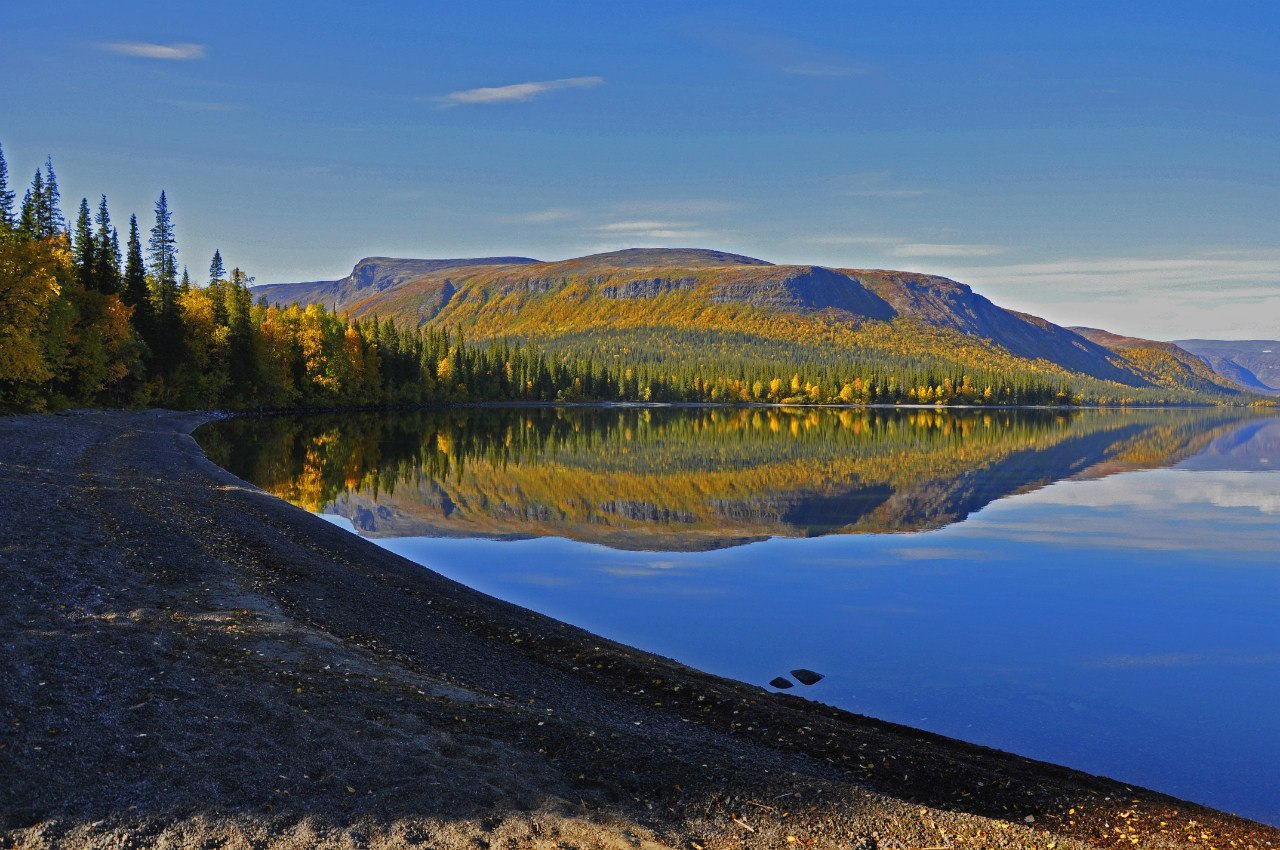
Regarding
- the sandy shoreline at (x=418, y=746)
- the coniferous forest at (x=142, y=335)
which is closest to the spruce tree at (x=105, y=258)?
the coniferous forest at (x=142, y=335)

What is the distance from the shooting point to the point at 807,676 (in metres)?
18.4

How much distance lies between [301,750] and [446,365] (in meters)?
178

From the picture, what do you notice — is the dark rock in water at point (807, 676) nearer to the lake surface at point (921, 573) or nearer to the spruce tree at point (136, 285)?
the lake surface at point (921, 573)

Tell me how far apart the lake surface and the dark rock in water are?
268 mm

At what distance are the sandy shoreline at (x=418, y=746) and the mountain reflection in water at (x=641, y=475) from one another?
18.7 m

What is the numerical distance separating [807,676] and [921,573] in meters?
12.9

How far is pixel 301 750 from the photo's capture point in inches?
419

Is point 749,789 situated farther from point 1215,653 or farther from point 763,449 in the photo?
point 763,449

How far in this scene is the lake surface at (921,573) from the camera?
16750mm

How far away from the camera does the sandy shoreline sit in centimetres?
930

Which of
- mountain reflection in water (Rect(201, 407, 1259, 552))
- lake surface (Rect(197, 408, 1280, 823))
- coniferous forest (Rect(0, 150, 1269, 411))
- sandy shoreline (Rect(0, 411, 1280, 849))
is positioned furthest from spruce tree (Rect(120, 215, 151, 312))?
sandy shoreline (Rect(0, 411, 1280, 849))

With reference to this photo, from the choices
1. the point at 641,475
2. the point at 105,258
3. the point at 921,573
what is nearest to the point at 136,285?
the point at 105,258

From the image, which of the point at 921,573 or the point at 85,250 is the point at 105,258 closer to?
the point at 85,250

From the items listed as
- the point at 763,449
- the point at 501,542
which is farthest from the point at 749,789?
the point at 763,449
